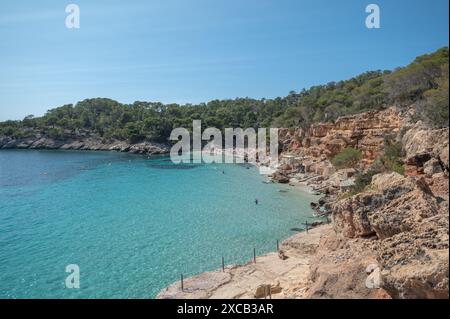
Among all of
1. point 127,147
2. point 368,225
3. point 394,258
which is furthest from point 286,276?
point 127,147

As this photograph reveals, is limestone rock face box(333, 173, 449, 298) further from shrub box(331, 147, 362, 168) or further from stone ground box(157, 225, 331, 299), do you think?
shrub box(331, 147, 362, 168)

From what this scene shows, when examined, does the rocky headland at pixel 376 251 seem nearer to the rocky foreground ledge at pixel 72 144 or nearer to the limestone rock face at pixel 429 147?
the limestone rock face at pixel 429 147

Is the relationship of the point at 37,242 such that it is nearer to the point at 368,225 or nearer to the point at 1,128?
the point at 368,225

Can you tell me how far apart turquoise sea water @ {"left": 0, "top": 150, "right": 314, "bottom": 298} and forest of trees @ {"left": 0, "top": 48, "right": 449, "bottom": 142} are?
60.2ft

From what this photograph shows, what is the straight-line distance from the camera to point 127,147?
78562mm

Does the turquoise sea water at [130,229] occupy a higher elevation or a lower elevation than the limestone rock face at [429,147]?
lower

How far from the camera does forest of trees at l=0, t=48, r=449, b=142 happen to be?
44.1m

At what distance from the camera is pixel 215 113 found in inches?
3378

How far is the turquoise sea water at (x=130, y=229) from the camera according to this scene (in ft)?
49.0

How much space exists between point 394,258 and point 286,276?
22.4 ft

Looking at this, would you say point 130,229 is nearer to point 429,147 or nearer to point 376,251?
point 376,251

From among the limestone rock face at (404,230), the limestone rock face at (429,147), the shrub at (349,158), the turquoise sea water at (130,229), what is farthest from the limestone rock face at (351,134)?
the limestone rock face at (404,230)

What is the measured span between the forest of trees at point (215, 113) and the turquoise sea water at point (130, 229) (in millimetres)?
18345

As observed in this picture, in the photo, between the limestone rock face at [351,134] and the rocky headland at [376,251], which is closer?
the rocky headland at [376,251]
